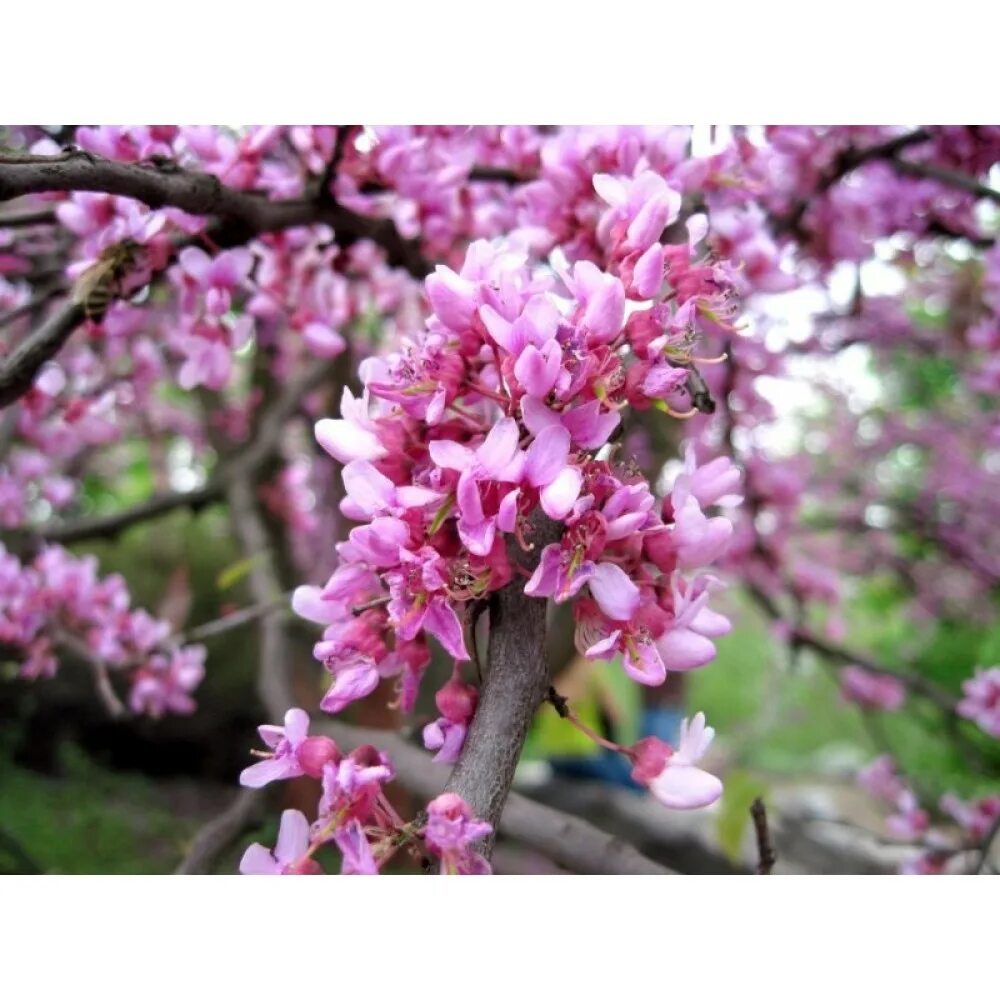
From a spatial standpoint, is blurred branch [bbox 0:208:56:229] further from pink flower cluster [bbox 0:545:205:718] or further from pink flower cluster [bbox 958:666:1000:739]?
pink flower cluster [bbox 958:666:1000:739]

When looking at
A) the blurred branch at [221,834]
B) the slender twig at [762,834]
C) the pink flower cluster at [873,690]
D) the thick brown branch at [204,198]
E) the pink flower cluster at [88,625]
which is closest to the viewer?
the thick brown branch at [204,198]

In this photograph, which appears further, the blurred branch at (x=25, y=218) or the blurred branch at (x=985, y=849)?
the blurred branch at (x=985, y=849)

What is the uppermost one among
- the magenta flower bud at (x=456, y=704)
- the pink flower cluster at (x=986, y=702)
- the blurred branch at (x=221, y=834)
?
the magenta flower bud at (x=456, y=704)

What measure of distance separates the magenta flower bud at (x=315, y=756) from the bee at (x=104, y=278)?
395mm

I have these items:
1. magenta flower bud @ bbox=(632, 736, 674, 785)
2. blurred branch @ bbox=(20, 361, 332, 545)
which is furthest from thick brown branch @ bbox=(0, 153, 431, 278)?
blurred branch @ bbox=(20, 361, 332, 545)

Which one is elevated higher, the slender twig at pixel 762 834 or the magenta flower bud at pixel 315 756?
the magenta flower bud at pixel 315 756

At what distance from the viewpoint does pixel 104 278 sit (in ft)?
2.20

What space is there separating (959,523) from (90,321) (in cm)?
234

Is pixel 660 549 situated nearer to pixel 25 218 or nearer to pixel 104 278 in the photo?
pixel 104 278

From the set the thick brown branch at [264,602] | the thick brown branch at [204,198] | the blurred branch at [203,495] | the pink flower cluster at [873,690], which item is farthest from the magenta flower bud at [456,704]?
the pink flower cluster at [873,690]

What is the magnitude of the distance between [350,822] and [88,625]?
3.18 feet

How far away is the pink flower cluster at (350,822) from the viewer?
16.1 inches

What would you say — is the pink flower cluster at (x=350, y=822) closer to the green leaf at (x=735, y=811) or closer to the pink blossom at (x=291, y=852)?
the pink blossom at (x=291, y=852)
